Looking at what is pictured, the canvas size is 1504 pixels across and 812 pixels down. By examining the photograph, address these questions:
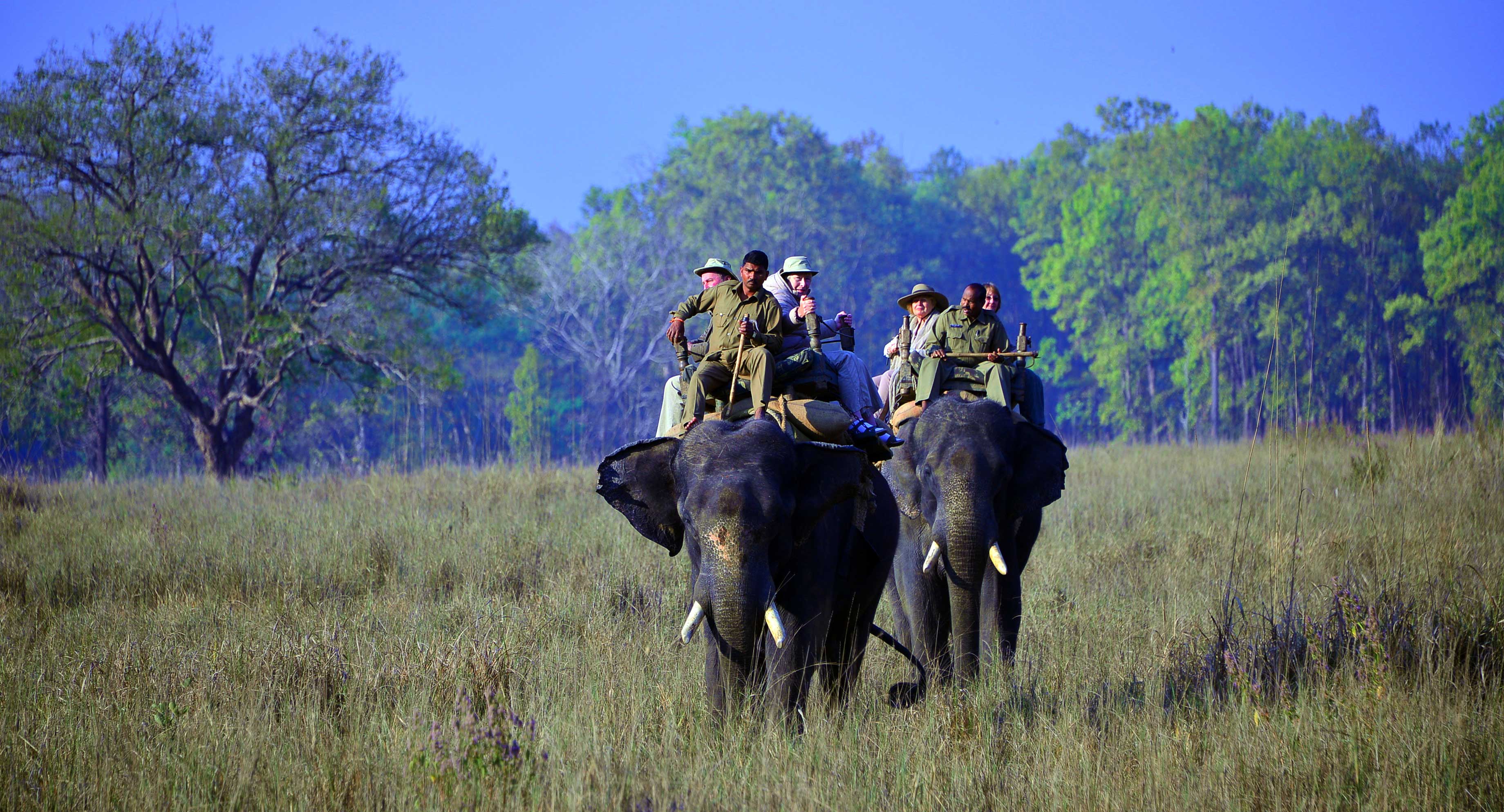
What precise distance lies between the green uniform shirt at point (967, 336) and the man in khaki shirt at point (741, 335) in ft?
7.65

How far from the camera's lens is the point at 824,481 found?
17.4 ft

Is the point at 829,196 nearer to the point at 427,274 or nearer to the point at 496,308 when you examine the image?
the point at 496,308

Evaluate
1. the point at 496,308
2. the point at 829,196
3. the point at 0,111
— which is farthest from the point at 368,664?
the point at 829,196

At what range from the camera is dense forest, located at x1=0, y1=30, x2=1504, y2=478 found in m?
20.5

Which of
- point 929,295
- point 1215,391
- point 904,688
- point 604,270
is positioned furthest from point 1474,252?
point 904,688

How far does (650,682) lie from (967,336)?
3.74 metres

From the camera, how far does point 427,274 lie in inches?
934

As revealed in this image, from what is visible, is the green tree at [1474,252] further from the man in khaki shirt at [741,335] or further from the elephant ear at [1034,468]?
the man in khaki shirt at [741,335]

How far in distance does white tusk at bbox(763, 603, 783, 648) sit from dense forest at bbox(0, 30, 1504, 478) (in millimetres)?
2837

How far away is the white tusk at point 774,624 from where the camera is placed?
4.61 meters

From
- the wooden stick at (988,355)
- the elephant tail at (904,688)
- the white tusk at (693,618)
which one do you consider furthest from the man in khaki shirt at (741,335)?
the wooden stick at (988,355)

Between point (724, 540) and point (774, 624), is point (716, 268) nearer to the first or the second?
point (724, 540)

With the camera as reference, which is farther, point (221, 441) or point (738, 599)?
point (221, 441)

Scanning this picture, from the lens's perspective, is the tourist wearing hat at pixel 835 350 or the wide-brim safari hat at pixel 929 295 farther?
the wide-brim safari hat at pixel 929 295
